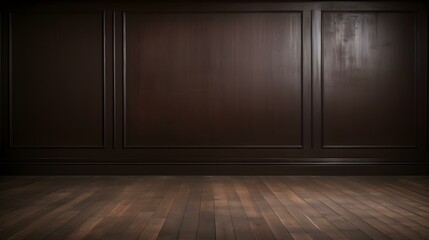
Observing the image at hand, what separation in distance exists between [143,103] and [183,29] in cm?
105

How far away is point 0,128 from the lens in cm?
584

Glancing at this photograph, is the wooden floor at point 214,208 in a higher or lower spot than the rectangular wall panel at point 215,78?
lower

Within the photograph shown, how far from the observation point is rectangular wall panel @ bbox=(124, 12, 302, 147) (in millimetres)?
5773

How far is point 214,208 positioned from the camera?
3.67m

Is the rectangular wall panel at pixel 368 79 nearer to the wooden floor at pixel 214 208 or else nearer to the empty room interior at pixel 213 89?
the empty room interior at pixel 213 89

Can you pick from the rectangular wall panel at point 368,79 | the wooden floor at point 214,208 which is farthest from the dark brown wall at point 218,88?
the wooden floor at point 214,208

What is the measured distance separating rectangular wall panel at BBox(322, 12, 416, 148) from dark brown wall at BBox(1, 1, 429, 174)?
0.04 ft

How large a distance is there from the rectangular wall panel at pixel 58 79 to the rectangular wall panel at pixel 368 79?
9.39 ft

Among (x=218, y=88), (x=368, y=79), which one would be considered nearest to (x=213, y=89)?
(x=218, y=88)

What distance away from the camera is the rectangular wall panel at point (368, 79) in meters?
5.76

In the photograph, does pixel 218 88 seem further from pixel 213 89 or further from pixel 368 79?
pixel 368 79

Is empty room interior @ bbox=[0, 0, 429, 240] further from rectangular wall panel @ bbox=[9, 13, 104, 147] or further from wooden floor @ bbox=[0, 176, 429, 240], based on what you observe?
wooden floor @ bbox=[0, 176, 429, 240]

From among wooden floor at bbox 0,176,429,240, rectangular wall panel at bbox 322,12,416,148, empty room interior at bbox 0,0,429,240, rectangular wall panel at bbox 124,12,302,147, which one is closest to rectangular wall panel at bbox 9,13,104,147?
empty room interior at bbox 0,0,429,240

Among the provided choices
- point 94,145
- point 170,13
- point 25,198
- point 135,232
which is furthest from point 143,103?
point 135,232
